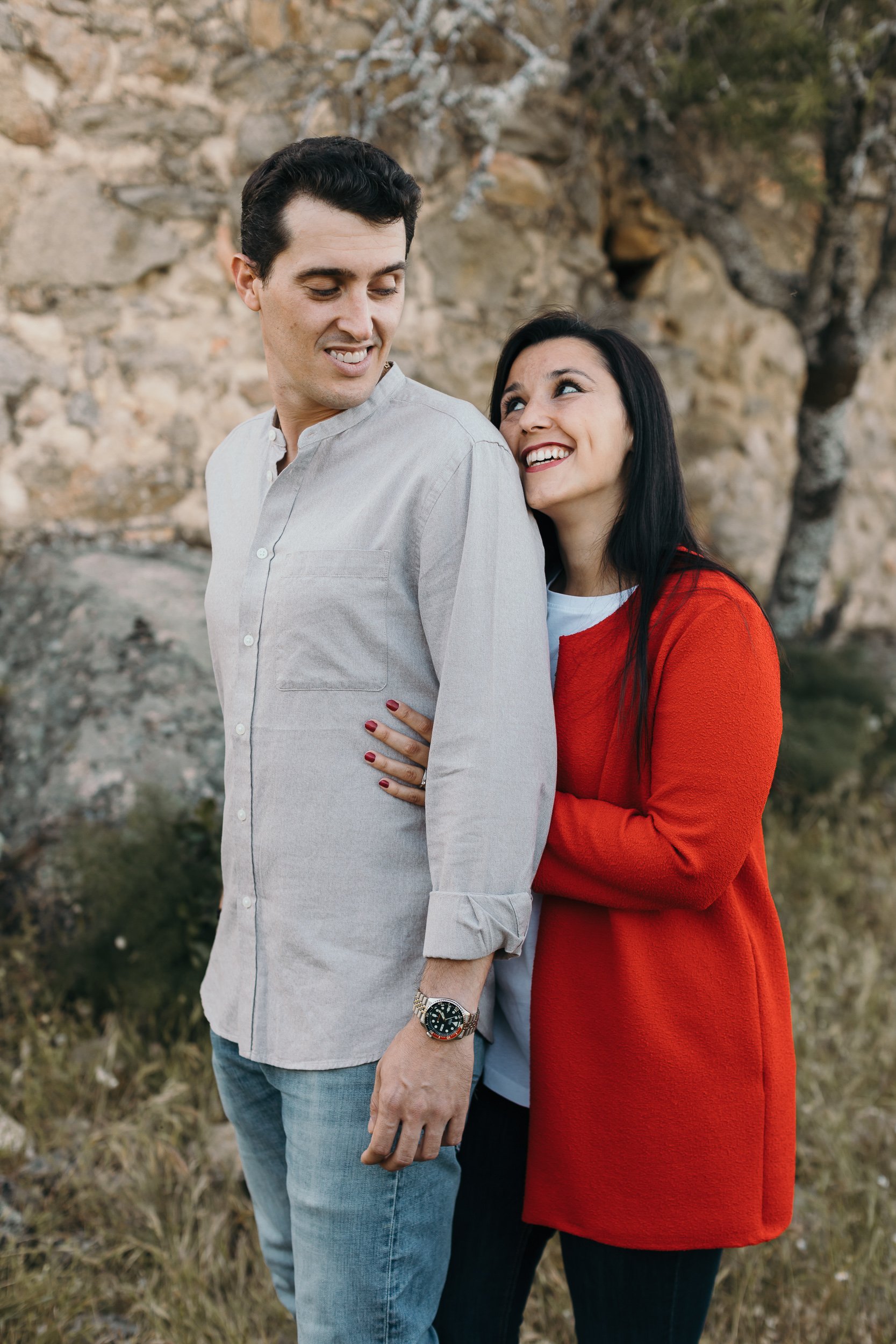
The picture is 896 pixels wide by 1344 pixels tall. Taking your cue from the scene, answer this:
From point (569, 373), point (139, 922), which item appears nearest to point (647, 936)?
point (569, 373)

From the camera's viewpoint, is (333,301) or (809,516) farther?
(809,516)

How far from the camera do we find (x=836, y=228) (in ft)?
12.7

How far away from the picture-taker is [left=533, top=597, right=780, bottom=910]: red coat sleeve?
126 cm

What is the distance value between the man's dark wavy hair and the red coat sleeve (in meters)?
0.71

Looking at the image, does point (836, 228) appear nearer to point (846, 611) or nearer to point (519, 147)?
point (519, 147)

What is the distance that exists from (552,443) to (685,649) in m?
0.40

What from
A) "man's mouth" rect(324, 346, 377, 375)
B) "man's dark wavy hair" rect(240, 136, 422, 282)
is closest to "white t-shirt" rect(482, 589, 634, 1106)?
"man's mouth" rect(324, 346, 377, 375)

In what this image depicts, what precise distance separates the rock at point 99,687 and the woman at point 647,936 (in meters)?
1.69

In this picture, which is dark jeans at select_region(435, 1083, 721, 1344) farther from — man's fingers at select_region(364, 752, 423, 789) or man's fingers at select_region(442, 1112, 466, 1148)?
man's fingers at select_region(364, 752, 423, 789)

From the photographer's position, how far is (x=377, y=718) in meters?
1.33

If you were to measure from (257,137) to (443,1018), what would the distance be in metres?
3.30

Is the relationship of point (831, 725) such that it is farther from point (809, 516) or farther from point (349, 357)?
point (349, 357)

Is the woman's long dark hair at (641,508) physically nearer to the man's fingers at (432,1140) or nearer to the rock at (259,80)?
the man's fingers at (432,1140)

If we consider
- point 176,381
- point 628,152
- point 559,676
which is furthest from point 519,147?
point 559,676
